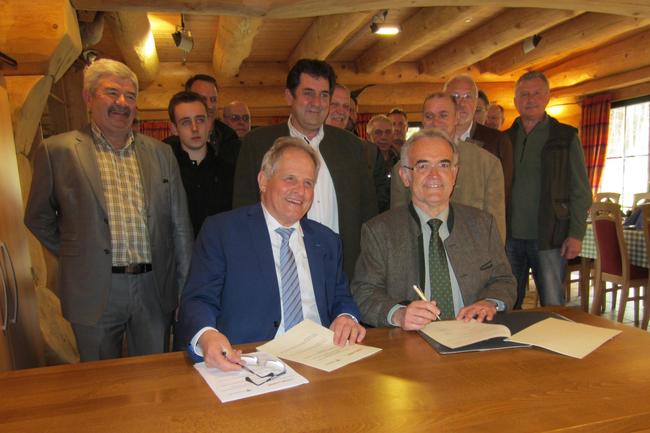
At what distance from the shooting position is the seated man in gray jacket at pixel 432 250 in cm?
174

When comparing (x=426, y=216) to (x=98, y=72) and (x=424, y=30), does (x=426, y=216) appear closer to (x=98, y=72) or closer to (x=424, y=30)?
(x=98, y=72)

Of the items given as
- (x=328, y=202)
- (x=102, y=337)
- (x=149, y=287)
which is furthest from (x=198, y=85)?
(x=102, y=337)

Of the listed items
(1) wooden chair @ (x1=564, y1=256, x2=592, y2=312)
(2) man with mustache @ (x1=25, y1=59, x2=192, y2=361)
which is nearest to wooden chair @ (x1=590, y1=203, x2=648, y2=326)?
(1) wooden chair @ (x1=564, y1=256, x2=592, y2=312)

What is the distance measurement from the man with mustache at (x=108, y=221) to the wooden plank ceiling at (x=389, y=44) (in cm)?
156

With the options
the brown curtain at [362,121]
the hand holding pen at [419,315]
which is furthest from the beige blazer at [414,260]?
the brown curtain at [362,121]

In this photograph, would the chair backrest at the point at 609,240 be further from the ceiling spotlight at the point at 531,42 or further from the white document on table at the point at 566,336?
the white document on table at the point at 566,336

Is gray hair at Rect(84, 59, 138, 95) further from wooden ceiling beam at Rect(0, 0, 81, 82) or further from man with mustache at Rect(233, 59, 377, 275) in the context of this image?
wooden ceiling beam at Rect(0, 0, 81, 82)

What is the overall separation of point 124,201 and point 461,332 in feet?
4.83

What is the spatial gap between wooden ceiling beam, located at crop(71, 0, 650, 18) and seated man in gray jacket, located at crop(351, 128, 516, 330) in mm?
1914

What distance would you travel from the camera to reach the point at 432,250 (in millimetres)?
1757

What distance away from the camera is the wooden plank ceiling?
3.39m

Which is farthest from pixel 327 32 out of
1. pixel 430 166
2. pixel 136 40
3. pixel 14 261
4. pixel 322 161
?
pixel 14 261

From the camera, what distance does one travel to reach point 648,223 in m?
3.80

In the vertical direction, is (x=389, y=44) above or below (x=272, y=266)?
above
